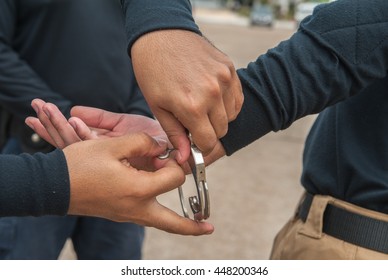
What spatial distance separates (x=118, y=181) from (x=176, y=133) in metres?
0.16

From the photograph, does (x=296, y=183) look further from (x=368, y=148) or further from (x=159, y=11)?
(x=159, y=11)

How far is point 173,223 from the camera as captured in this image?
131 cm

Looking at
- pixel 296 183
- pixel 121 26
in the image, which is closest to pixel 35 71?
pixel 121 26

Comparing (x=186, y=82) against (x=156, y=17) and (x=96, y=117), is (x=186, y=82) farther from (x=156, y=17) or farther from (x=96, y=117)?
(x=96, y=117)

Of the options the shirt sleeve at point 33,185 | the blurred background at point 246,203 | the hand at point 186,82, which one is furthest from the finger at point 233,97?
the blurred background at point 246,203

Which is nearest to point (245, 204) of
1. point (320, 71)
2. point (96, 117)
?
point (96, 117)

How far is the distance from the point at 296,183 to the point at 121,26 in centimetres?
260

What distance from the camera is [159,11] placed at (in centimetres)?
118

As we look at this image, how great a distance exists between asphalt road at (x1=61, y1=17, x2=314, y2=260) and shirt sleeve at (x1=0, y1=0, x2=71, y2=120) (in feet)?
4.71

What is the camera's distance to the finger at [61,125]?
4.55 ft

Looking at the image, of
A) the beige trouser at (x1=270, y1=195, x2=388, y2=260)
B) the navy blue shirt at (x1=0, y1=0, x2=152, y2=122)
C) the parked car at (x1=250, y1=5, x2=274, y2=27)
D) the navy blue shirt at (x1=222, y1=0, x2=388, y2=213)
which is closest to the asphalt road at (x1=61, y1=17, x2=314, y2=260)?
the navy blue shirt at (x1=0, y1=0, x2=152, y2=122)

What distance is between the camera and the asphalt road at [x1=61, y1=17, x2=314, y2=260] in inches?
136

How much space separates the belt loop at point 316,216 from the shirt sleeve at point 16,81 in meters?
1.01
